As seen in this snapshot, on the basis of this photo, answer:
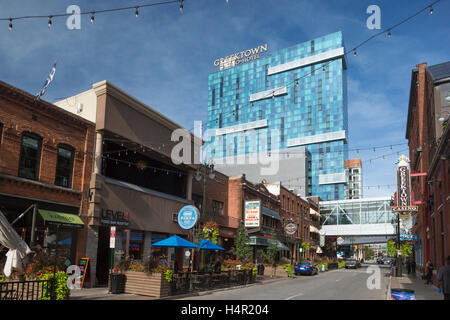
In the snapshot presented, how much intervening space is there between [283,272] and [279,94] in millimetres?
102913

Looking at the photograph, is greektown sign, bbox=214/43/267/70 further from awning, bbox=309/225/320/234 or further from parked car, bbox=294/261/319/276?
parked car, bbox=294/261/319/276

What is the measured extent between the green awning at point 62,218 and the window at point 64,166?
166 centimetres

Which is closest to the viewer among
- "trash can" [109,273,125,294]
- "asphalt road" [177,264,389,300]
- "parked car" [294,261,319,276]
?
"trash can" [109,273,125,294]

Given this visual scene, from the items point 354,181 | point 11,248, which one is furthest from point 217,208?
point 354,181

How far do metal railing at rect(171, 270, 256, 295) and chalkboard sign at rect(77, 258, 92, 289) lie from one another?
453 cm

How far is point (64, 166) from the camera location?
19.6m

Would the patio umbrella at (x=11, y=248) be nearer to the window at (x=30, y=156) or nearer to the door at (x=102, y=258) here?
the window at (x=30, y=156)

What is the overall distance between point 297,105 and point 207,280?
12026cm

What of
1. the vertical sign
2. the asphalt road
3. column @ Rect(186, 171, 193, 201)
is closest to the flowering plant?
column @ Rect(186, 171, 193, 201)

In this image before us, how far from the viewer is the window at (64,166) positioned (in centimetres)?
1928

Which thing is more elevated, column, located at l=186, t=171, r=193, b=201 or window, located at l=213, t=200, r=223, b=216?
column, located at l=186, t=171, r=193, b=201

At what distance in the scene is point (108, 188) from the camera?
2127 centimetres

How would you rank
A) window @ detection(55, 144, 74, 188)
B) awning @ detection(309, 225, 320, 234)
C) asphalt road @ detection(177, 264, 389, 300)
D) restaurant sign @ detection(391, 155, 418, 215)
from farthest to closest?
awning @ detection(309, 225, 320, 234) → restaurant sign @ detection(391, 155, 418, 215) → window @ detection(55, 144, 74, 188) → asphalt road @ detection(177, 264, 389, 300)

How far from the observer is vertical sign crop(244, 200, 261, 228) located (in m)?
38.1
